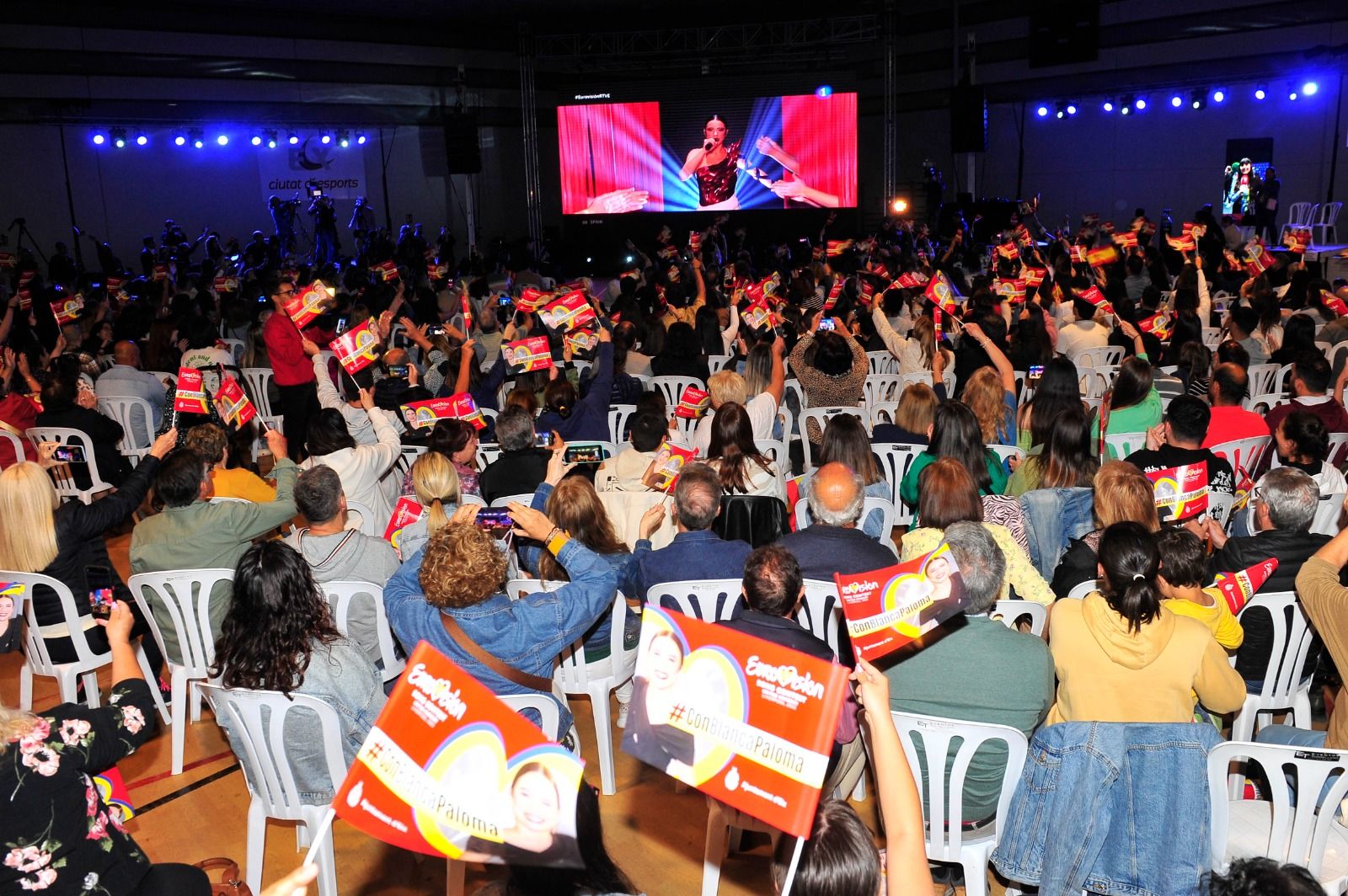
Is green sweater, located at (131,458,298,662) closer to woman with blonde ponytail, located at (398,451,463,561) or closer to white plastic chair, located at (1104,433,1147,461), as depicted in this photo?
woman with blonde ponytail, located at (398,451,463,561)

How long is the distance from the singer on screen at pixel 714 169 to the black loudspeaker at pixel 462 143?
3.78 metres

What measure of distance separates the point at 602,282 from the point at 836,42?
588 cm

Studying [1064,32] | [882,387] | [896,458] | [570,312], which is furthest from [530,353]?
[1064,32]

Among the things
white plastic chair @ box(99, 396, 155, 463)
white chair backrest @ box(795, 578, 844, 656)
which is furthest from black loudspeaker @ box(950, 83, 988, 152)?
white chair backrest @ box(795, 578, 844, 656)

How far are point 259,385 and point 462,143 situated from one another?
10.9m

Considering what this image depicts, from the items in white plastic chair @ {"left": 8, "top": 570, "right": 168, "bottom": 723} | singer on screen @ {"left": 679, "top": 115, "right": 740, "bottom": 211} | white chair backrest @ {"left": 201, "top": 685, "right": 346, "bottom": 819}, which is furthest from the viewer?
singer on screen @ {"left": 679, "top": 115, "right": 740, "bottom": 211}

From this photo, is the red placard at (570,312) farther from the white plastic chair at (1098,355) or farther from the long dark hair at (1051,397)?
the white plastic chair at (1098,355)

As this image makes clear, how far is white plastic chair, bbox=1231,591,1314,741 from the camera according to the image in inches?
129

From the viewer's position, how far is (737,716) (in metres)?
1.82

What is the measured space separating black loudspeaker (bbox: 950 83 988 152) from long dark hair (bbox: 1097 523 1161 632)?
15.0 metres

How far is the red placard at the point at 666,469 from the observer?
13.4 ft

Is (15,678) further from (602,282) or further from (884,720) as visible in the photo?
(602,282)

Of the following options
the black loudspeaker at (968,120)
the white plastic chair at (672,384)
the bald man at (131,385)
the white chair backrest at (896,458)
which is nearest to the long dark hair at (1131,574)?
the white chair backrest at (896,458)

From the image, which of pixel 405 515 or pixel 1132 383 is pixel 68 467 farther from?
pixel 1132 383
